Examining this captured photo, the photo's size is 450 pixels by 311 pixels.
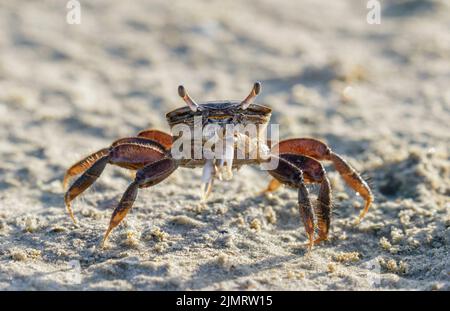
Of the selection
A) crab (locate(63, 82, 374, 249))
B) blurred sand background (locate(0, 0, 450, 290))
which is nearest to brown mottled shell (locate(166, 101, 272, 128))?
crab (locate(63, 82, 374, 249))

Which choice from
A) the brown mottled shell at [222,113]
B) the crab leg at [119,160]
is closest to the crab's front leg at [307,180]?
the brown mottled shell at [222,113]

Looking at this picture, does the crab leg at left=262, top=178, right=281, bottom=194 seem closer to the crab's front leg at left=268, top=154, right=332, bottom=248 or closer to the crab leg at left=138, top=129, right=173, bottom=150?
the crab's front leg at left=268, top=154, right=332, bottom=248

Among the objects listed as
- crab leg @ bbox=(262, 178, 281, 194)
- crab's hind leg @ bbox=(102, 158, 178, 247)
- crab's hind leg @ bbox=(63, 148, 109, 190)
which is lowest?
crab's hind leg @ bbox=(102, 158, 178, 247)

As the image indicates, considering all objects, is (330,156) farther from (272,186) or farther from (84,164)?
(84,164)

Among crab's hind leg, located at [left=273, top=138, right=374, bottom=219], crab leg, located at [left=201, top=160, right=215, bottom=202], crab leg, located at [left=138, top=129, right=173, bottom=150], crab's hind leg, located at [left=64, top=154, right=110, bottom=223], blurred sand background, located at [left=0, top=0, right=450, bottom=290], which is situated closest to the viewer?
blurred sand background, located at [left=0, top=0, right=450, bottom=290]
